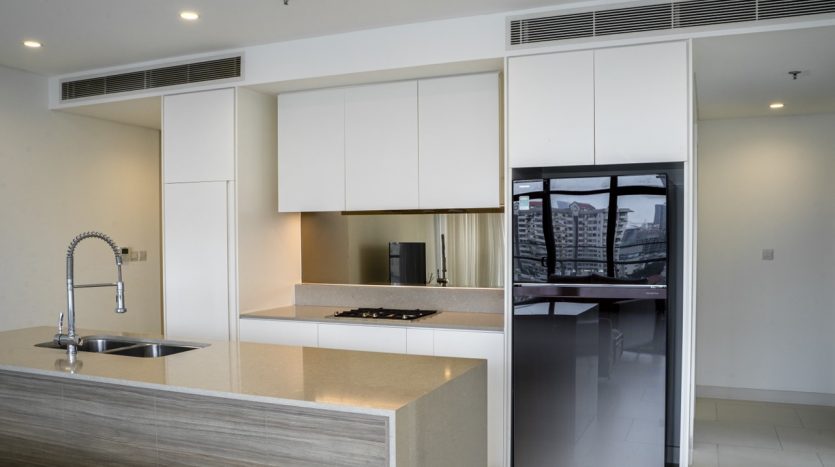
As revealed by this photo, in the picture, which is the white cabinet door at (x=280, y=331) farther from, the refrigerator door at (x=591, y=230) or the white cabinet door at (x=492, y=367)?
the refrigerator door at (x=591, y=230)

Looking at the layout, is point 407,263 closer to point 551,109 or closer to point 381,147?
point 381,147

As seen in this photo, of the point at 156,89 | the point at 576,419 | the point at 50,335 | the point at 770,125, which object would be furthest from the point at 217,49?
the point at 770,125

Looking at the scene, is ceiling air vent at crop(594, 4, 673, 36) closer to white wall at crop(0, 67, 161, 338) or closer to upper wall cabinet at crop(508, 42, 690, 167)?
upper wall cabinet at crop(508, 42, 690, 167)

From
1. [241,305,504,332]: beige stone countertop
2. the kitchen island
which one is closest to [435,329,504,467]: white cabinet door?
[241,305,504,332]: beige stone countertop

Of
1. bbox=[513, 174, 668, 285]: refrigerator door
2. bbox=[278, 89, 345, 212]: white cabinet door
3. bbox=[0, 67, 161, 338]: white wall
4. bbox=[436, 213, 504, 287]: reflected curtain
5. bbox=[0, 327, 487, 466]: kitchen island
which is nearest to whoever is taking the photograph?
bbox=[0, 327, 487, 466]: kitchen island

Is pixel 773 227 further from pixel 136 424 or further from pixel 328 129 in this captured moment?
pixel 136 424

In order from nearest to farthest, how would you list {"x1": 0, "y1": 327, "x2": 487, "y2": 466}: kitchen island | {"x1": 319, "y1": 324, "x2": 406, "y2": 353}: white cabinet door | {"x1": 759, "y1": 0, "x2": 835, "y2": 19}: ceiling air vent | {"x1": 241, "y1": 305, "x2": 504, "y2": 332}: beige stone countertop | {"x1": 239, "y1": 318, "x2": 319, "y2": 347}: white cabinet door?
{"x1": 0, "y1": 327, "x2": 487, "y2": 466}: kitchen island → {"x1": 759, "y1": 0, "x2": 835, "y2": 19}: ceiling air vent → {"x1": 241, "y1": 305, "x2": 504, "y2": 332}: beige stone countertop → {"x1": 319, "y1": 324, "x2": 406, "y2": 353}: white cabinet door → {"x1": 239, "y1": 318, "x2": 319, "y2": 347}: white cabinet door

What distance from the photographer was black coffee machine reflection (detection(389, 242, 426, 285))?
4598mm

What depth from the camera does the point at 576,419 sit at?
3500 mm

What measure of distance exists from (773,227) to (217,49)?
4.67 meters

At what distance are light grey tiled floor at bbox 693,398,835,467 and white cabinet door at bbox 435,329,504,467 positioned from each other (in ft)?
4.26

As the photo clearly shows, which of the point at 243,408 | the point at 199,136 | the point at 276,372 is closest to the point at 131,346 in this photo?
the point at 276,372

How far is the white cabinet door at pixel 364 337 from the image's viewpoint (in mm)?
3985

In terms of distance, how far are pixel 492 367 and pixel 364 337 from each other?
84 centimetres
